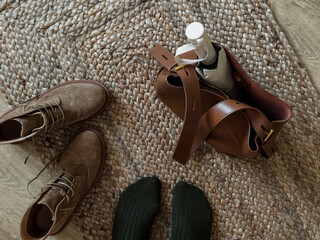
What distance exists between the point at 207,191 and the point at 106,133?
0.30 meters

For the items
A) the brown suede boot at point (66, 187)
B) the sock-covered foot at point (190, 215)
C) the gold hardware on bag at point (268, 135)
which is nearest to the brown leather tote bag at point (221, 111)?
the gold hardware on bag at point (268, 135)

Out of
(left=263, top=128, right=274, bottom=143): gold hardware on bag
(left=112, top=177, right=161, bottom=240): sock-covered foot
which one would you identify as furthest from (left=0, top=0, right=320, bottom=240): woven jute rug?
(left=263, top=128, right=274, bottom=143): gold hardware on bag

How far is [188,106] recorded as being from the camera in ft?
2.48

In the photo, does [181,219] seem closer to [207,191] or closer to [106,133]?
[207,191]

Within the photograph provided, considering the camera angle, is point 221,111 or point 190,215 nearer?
point 221,111

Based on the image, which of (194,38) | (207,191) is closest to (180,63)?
(194,38)

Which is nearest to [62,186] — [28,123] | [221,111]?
[28,123]

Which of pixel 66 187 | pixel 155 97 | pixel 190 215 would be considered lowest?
pixel 190 215

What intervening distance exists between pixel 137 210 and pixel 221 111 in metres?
0.36

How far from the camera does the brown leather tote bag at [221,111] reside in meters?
0.76

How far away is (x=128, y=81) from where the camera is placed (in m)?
0.94

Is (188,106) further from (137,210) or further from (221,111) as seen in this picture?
(137,210)

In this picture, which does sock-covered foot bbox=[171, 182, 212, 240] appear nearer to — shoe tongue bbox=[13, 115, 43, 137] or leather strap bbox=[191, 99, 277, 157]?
leather strap bbox=[191, 99, 277, 157]

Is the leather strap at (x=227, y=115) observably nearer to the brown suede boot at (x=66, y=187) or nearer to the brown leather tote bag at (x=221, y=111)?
the brown leather tote bag at (x=221, y=111)
